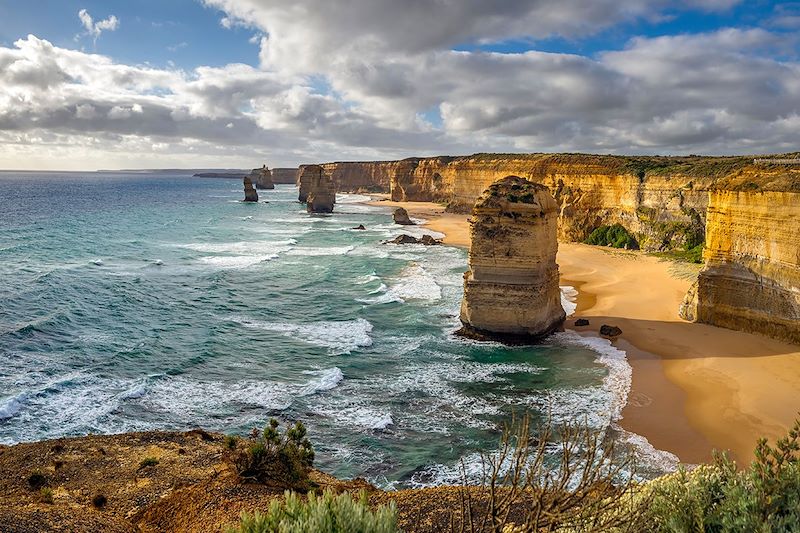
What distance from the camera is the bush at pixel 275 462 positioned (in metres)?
11.7

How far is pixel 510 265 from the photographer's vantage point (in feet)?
83.8

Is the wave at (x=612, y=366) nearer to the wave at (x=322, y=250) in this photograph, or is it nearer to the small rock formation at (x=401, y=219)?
the wave at (x=322, y=250)

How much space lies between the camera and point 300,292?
37406mm

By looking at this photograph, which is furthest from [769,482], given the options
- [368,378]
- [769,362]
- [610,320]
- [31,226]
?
[31,226]

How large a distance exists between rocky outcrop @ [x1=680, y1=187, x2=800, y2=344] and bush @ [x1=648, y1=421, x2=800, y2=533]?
20084mm

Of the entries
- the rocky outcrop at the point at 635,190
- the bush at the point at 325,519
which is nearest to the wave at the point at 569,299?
the rocky outcrop at the point at 635,190

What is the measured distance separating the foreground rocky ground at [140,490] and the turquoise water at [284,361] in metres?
3.71

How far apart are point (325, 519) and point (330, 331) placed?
76.1 feet

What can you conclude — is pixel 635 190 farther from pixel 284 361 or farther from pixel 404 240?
pixel 284 361

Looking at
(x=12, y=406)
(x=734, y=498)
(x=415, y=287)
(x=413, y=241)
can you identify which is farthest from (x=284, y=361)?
(x=413, y=241)

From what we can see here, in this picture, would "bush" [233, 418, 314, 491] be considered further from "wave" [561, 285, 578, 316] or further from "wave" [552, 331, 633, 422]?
"wave" [561, 285, 578, 316]

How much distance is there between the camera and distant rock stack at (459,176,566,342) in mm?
25297

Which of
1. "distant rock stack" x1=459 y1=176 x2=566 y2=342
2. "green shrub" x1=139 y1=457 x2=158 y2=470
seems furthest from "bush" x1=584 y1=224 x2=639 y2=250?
"green shrub" x1=139 y1=457 x2=158 y2=470

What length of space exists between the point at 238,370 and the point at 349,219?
66.3 m
